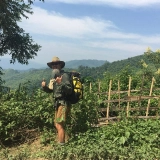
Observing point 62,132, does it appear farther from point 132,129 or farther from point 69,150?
point 132,129

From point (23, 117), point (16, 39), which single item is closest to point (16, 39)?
point (16, 39)

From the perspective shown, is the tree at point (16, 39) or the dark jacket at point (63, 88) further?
the tree at point (16, 39)

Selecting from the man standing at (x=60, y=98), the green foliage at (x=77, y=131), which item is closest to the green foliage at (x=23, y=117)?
the green foliage at (x=77, y=131)

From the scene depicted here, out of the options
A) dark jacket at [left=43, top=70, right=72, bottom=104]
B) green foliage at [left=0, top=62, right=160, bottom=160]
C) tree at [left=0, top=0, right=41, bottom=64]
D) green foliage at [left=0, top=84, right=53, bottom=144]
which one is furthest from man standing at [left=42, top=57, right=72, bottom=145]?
tree at [left=0, top=0, right=41, bottom=64]

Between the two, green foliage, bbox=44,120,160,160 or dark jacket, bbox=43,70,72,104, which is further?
dark jacket, bbox=43,70,72,104

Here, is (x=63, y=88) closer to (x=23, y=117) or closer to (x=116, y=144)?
(x=116, y=144)

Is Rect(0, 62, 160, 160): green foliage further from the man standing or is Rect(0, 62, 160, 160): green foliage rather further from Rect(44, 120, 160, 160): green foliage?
the man standing

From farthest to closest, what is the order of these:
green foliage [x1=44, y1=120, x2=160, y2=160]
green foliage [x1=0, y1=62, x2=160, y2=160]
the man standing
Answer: the man standing → green foliage [x1=0, y1=62, x2=160, y2=160] → green foliage [x1=44, y1=120, x2=160, y2=160]

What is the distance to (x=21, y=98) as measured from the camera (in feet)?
26.8

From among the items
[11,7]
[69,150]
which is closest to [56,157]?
[69,150]

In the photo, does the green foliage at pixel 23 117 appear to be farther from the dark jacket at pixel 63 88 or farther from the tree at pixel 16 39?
the tree at pixel 16 39

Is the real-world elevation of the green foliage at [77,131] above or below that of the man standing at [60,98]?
below

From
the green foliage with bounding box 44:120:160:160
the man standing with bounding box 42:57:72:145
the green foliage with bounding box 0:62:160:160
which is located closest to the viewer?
the green foliage with bounding box 44:120:160:160

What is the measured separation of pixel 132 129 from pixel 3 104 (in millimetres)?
3699
